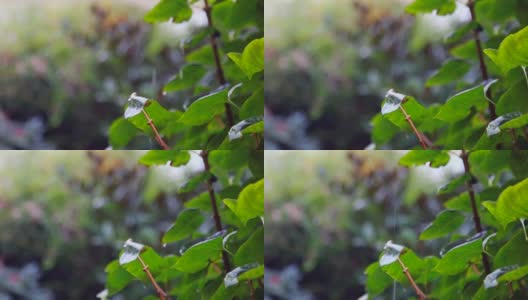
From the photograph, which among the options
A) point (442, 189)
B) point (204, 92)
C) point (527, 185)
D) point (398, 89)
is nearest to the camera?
point (527, 185)

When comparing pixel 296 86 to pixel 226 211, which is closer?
pixel 226 211

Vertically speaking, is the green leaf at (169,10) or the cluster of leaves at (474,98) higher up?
the green leaf at (169,10)

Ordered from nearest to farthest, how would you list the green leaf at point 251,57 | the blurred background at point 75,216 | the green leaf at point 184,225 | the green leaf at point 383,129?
the green leaf at point 251,57, the green leaf at point 184,225, the green leaf at point 383,129, the blurred background at point 75,216

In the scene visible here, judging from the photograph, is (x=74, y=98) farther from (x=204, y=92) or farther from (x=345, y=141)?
(x=345, y=141)

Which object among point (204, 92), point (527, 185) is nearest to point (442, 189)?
point (527, 185)

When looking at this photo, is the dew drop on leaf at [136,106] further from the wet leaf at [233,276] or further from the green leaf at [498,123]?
the green leaf at [498,123]

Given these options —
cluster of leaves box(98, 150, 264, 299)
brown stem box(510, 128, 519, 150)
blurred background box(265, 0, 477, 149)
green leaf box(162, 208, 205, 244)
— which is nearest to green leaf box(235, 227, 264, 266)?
cluster of leaves box(98, 150, 264, 299)

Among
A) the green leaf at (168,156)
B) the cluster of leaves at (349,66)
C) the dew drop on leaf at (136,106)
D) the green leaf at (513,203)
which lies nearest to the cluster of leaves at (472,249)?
the green leaf at (513,203)

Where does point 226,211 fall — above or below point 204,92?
below

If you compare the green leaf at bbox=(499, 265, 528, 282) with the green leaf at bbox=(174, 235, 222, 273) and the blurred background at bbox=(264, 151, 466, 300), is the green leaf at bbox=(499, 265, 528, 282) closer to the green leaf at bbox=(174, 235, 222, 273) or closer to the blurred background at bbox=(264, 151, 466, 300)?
the blurred background at bbox=(264, 151, 466, 300)
